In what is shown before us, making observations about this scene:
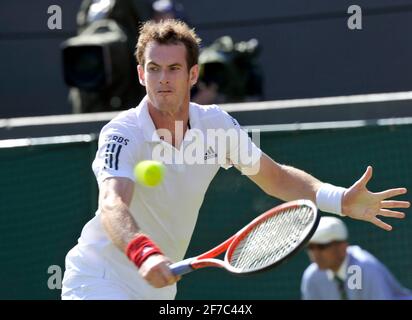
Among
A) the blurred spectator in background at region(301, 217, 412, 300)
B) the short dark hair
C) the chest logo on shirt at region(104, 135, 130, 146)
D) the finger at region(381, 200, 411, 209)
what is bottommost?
the blurred spectator in background at region(301, 217, 412, 300)

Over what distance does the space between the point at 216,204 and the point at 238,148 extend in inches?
96.2

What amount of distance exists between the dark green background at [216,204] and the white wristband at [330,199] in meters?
2.33

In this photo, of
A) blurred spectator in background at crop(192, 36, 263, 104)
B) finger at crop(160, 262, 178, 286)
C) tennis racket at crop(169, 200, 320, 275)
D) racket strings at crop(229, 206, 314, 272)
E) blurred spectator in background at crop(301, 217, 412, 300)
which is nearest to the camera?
finger at crop(160, 262, 178, 286)

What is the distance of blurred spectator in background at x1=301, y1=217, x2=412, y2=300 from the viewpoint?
6656 millimetres

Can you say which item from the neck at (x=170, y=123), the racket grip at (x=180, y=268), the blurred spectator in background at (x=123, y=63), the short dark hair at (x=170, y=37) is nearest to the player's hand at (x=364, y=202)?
the neck at (x=170, y=123)

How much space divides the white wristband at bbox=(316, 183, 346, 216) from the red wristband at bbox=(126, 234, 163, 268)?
1.12 m

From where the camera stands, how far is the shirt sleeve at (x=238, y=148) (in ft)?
16.7

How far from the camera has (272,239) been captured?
4.43 meters

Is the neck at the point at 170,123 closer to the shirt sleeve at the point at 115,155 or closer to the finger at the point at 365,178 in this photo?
the shirt sleeve at the point at 115,155

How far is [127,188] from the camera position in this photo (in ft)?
14.9

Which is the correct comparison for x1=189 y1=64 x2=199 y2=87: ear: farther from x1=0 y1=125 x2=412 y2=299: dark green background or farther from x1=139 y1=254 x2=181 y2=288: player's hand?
x1=0 y1=125 x2=412 y2=299: dark green background

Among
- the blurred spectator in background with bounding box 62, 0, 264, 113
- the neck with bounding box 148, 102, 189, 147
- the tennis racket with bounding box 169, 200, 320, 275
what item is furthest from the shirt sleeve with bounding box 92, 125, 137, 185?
the blurred spectator in background with bounding box 62, 0, 264, 113

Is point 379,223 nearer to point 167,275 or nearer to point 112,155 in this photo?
point 112,155

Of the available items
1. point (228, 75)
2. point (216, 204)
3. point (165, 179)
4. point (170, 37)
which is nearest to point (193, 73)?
point (170, 37)
